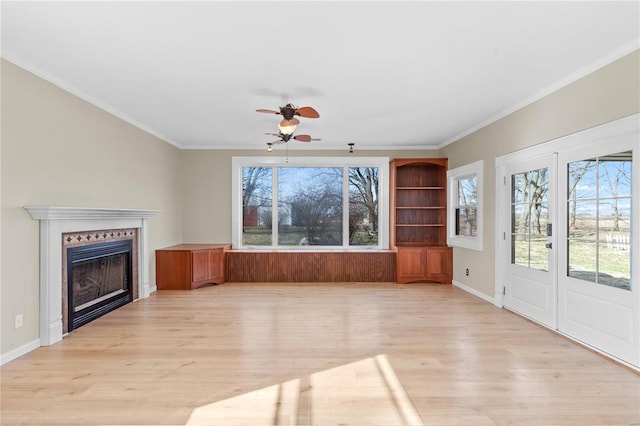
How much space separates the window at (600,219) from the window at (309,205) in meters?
3.55

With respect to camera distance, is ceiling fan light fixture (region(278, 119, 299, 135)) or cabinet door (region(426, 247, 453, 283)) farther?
cabinet door (region(426, 247, 453, 283))

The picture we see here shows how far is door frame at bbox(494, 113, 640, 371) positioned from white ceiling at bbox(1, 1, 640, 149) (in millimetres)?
576

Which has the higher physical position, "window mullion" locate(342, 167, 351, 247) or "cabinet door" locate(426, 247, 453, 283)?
"window mullion" locate(342, 167, 351, 247)

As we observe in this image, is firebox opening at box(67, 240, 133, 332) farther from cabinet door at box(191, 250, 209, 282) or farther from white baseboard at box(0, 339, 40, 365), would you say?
cabinet door at box(191, 250, 209, 282)

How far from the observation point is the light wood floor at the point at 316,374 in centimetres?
206

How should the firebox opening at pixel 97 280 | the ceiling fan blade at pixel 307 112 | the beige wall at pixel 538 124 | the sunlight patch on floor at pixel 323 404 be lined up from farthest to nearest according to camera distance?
1. the firebox opening at pixel 97 280
2. the ceiling fan blade at pixel 307 112
3. the beige wall at pixel 538 124
4. the sunlight patch on floor at pixel 323 404

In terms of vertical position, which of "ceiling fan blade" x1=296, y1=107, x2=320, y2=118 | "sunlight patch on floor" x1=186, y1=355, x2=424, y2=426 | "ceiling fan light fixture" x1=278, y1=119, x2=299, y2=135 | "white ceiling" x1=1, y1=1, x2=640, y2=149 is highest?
"white ceiling" x1=1, y1=1, x2=640, y2=149

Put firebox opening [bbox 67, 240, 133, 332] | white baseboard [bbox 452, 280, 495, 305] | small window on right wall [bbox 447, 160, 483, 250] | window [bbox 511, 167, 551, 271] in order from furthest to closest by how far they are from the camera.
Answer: small window on right wall [bbox 447, 160, 483, 250] → white baseboard [bbox 452, 280, 495, 305] → window [bbox 511, 167, 551, 271] → firebox opening [bbox 67, 240, 133, 332]

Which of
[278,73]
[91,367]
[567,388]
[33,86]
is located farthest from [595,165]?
[33,86]

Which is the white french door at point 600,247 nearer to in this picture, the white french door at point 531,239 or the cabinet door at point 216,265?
the white french door at point 531,239

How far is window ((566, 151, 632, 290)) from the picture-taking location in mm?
2717

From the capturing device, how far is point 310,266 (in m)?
6.00

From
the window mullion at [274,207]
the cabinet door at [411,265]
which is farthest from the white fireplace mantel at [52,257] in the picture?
the cabinet door at [411,265]

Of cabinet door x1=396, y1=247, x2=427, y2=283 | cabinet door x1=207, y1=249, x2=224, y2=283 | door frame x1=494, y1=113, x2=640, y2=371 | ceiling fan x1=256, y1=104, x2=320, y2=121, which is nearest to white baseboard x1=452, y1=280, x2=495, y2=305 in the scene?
door frame x1=494, y1=113, x2=640, y2=371
